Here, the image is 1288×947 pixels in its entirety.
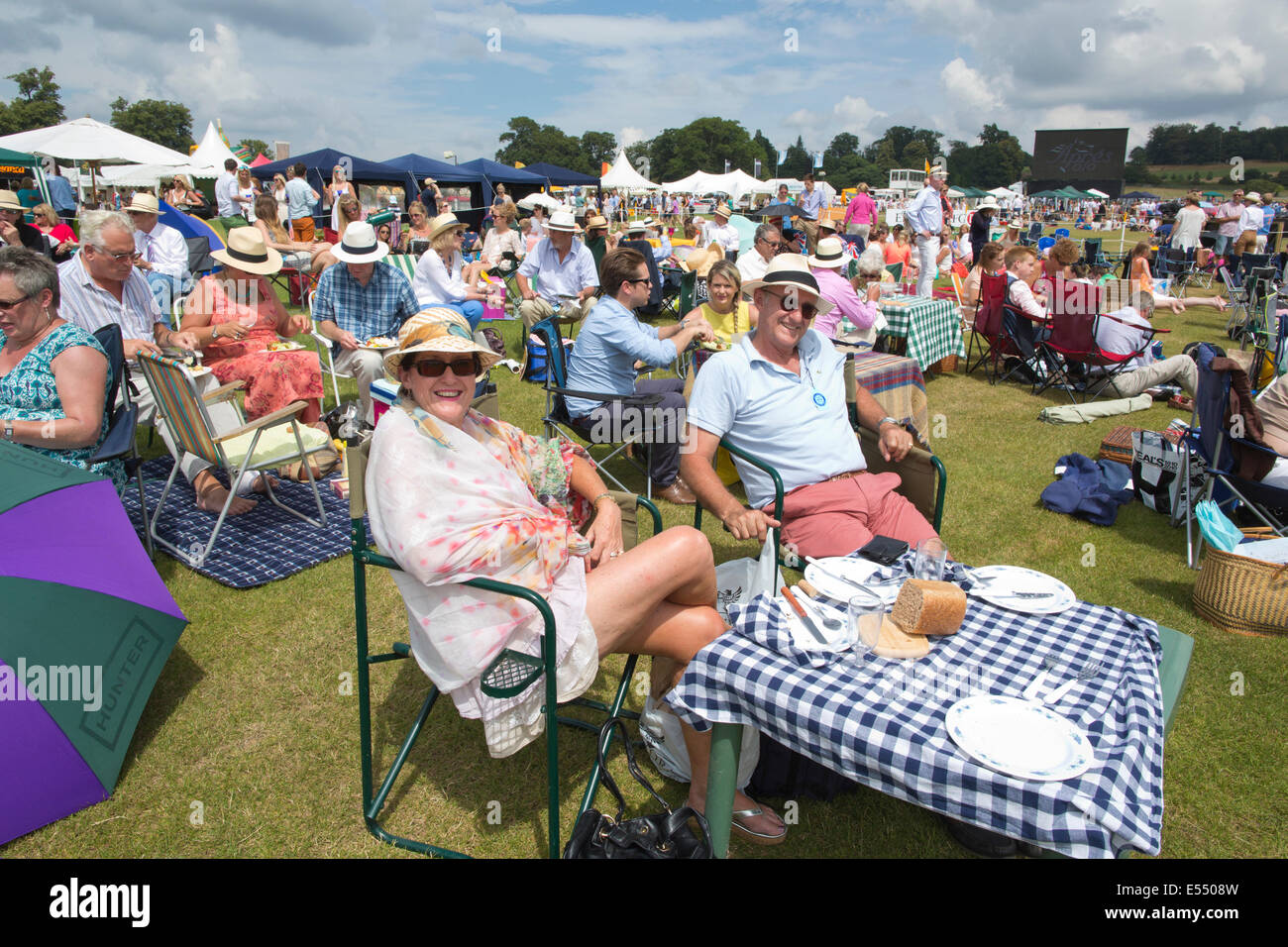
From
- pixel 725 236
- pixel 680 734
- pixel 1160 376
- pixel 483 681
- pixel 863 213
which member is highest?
pixel 863 213

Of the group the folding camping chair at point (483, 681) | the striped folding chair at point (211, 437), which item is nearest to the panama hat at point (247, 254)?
the striped folding chair at point (211, 437)

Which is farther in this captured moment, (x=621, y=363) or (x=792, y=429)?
(x=621, y=363)

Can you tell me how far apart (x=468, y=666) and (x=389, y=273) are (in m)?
4.74

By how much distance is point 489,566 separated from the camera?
2.18 metres

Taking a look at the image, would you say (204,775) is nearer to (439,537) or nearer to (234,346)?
(439,537)

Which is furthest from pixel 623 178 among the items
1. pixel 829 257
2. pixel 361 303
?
pixel 361 303

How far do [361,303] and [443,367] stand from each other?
13.8 ft

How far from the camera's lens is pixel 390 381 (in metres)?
5.45

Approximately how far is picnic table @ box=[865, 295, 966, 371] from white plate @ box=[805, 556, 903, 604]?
5566 millimetres

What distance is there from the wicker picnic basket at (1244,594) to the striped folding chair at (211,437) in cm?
478

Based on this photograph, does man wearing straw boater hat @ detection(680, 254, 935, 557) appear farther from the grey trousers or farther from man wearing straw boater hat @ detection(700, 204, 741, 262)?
man wearing straw boater hat @ detection(700, 204, 741, 262)

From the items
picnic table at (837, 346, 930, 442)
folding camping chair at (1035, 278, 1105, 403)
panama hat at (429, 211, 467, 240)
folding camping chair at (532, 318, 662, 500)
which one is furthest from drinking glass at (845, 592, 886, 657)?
panama hat at (429, 211, 467, 240)

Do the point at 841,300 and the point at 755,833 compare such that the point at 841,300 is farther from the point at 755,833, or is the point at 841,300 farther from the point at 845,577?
the point at 755,833

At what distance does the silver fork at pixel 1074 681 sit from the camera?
1.71m
